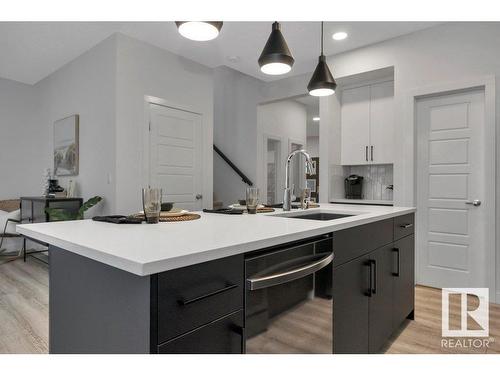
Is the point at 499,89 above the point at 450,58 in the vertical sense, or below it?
below

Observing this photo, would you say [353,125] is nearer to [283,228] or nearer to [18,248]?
[283,228]

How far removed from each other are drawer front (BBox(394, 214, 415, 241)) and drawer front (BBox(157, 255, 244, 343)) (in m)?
1.50

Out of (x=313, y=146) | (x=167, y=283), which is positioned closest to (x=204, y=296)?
(x=167, y=283)

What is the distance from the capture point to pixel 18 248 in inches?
190

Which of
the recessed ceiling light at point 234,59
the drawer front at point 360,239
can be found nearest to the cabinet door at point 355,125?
the recessed ceiling light at point 234,59

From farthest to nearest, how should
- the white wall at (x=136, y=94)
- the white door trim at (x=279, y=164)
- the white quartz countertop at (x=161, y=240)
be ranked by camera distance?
the white door trim at (x=279, y=164), the white wall at (x=136, y=94), the white quartz countertop at (x=161, y=240)

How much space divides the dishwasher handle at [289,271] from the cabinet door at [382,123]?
2.85 m

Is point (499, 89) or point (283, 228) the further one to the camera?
point (499, 89)

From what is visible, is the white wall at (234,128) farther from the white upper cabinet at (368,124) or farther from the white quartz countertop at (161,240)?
the white quartz countertop at (161,240)

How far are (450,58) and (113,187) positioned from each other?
143 inches

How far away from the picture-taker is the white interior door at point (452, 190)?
3055 millimetres

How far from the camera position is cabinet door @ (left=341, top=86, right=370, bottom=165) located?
406 centimetres

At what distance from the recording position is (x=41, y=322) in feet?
7.76

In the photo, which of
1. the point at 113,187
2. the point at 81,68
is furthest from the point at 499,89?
the point at 81,68
